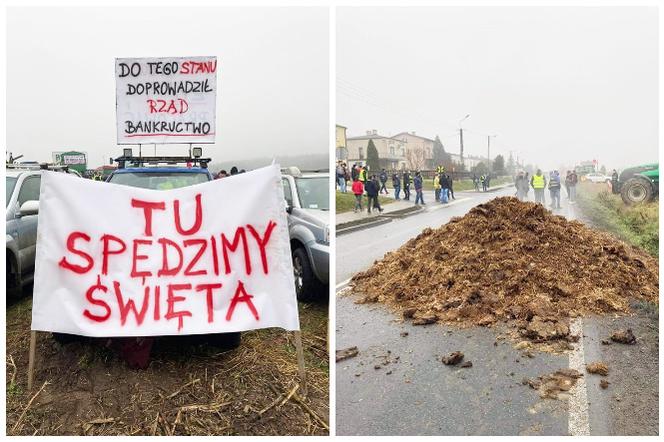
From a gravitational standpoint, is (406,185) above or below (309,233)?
above

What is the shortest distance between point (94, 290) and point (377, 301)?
3.09 m

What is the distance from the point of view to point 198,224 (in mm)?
3514

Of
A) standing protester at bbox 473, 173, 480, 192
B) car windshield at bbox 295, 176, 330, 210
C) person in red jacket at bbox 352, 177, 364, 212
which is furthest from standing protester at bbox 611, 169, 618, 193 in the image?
car windshield at bbox 295, 176, 330, 210

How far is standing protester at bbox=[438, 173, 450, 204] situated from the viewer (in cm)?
1240

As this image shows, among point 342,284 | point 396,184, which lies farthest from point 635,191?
point 396,184

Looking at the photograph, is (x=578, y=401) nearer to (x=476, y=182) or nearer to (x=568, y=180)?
(x=568, y=180)

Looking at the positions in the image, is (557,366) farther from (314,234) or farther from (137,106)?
(137,106)

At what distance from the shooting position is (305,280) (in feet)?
17.8

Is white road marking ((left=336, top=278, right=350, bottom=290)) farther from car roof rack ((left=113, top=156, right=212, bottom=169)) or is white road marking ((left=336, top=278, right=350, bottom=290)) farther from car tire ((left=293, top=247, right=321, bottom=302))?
car roof rack ((left=113, top=156, right=212, bottom=169))

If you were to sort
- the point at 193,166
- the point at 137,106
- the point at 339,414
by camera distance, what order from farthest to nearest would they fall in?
the point at 193,166
the point at 137,106
the point at 339,414

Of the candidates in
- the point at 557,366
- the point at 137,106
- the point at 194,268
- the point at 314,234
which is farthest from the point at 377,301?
the point at 137,106

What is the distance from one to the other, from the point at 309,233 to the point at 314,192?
845 mm

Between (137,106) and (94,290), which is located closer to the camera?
(94,290)

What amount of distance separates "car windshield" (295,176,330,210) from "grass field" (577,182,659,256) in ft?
14.8
